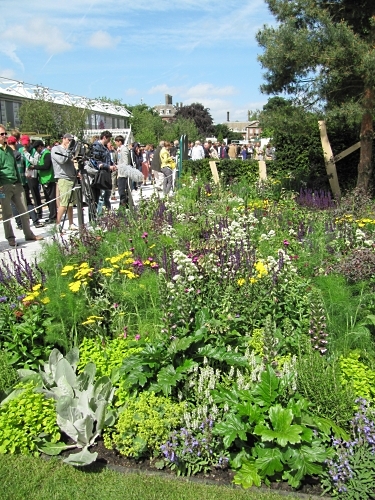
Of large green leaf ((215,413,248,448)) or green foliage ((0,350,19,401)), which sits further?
green foliage ((0,350,19,401))

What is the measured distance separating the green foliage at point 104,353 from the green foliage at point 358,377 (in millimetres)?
1423

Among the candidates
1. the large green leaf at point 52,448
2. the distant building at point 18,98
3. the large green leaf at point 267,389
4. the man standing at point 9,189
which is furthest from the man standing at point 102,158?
the distant building at point 18,98

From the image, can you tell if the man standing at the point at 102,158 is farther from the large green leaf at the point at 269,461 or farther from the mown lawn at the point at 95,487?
the large green leaf at the point at 269,461

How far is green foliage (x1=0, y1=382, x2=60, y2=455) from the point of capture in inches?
124

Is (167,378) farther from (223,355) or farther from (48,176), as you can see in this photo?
(48,176)

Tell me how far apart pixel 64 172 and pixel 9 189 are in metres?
1.15

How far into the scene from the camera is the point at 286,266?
432 cm

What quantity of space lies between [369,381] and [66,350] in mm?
2257

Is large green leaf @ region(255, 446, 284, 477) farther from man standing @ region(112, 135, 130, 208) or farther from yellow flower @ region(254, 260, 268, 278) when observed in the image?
man standing @ region(112, 135, 130, 208)

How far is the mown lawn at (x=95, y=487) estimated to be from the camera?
2.75 metres

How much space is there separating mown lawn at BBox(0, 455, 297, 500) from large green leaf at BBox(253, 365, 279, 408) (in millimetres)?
482

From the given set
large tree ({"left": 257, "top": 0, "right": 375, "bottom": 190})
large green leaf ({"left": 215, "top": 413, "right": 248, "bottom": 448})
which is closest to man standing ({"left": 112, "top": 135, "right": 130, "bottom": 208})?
large tree ({"left": 257, "top": 0, "right": 375, "bottom": 190})

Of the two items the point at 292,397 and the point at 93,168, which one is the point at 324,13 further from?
the point at 292,397

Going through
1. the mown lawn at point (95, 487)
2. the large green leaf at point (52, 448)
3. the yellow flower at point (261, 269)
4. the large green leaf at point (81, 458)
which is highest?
the yellow flower at point (261, 269)
